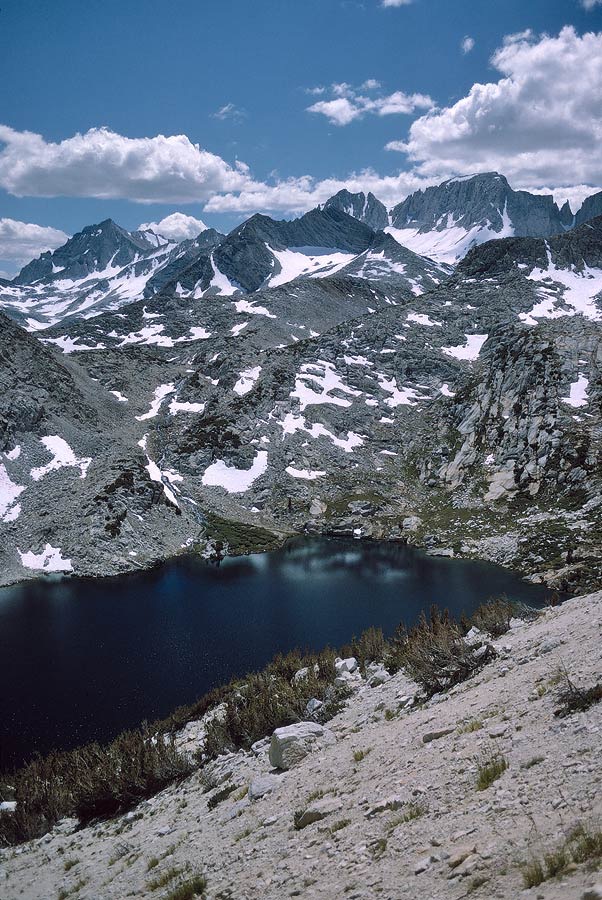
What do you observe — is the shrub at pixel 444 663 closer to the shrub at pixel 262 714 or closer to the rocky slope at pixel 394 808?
the rocky slope at pixel 394 808

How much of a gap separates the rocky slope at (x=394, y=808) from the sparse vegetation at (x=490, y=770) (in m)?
0.09

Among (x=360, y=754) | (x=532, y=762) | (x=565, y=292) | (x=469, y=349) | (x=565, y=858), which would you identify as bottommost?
(x=360, y=754)

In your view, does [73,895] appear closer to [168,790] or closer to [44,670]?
[168,790]

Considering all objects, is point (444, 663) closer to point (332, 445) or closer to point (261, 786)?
point (261, 786)

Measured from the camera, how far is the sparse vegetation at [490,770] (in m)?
10.9

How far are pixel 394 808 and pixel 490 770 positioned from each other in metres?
2.30

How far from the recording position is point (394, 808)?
38.7 ft

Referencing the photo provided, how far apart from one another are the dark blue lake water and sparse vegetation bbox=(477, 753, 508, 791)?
3612 cm

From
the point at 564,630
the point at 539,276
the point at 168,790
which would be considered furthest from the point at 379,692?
the point at 539,276

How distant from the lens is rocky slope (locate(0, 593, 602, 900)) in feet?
28.5

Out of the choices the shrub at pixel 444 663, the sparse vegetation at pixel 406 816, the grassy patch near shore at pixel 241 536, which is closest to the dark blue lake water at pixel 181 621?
the grassy patch near shore at pixel 241 536

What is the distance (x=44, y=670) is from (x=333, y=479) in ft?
221

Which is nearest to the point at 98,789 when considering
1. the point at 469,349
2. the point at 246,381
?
the point at 246,381

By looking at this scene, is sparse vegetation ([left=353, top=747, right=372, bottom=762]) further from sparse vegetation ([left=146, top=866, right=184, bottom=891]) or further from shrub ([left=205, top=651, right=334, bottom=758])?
shrub ([left=205, top=651, right=334, bottom=758])
